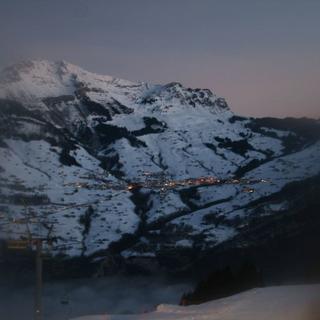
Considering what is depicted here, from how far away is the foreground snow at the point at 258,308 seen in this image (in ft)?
77.0

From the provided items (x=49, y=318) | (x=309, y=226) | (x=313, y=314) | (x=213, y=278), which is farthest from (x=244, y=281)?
(x=309, y=226)

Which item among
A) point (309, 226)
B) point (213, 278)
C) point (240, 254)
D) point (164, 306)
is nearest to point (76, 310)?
point (240, 254)

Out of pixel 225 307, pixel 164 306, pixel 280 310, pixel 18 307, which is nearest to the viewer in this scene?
pixel 280 310

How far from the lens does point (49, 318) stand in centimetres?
14925

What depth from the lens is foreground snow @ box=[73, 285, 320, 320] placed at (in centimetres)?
2347

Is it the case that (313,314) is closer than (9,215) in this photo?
Yes

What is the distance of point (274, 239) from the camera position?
19975 centimetres

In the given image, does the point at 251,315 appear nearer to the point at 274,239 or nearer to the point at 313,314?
the point at 313,314

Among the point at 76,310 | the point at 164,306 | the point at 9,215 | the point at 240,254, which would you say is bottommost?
the point at 76,310

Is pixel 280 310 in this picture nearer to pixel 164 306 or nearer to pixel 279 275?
pixel 164 306

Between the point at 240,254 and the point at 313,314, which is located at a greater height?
the point at 313,314

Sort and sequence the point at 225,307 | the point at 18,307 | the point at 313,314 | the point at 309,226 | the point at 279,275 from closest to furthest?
the point at 313,314
the point at 225,307
the point at 279,275
the point at 18,307
the point at 309,226

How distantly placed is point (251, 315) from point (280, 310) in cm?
118

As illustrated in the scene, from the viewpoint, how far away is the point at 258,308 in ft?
83.5
